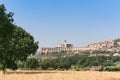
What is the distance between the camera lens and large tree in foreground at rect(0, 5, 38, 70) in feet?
214

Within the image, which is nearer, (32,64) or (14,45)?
(14,45)

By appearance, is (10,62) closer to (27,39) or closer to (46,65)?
(27,39)

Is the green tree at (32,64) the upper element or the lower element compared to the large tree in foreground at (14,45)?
lower

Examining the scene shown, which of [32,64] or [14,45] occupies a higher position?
[14,45]

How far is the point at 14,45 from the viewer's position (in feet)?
283

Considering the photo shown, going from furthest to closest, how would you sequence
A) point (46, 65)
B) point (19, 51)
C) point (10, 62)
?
point (46, 65) → point (19, 51) → point (10, 62)

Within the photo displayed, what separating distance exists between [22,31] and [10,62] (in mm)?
10676

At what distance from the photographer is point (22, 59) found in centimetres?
8769

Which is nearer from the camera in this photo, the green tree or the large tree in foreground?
the large tree in foreground

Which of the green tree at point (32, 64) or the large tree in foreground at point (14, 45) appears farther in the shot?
the green tree at point (32, 64)

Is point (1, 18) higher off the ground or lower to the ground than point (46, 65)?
higher

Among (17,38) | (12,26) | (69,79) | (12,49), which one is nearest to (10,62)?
(12,49)

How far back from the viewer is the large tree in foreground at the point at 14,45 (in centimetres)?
6531

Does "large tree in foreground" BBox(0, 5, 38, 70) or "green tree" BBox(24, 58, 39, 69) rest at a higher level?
"large tree in foreground" BBox(0, 5, 38, 70)
